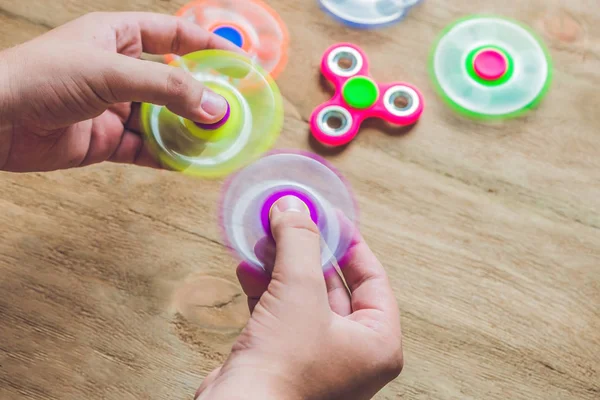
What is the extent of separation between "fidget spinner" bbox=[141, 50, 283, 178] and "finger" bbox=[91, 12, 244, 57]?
13 mm

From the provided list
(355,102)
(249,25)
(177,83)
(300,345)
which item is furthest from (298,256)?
(249,25)

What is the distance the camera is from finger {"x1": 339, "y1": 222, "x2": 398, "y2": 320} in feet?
1.77

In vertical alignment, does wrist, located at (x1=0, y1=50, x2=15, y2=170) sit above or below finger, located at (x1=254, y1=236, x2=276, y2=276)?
above

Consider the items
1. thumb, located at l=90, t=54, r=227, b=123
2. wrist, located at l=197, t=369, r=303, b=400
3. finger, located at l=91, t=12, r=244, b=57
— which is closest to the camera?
wrist, located at l=197, t=369, r=303, b=400

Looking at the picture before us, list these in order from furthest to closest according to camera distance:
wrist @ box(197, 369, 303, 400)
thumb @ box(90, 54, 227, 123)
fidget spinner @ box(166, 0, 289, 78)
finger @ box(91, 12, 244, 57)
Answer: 1. fidget spinner @ box(166, 0, 289, 78)
2. finger @ box(91, 12, 244, 57)
3. thumb @ box(90, 54, 227, 123)
4. wrist @ box(197, 369, 303, 400)

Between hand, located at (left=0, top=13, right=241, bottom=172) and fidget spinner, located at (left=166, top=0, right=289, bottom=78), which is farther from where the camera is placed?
fidget spinner, located at (left=166, top=0, right=289, bottom=78)

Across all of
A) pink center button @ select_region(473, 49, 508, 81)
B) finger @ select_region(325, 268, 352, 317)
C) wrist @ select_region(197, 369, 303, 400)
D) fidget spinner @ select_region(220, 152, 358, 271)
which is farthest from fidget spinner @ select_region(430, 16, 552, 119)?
wrist @ select_region(197, 369, 303, 400)

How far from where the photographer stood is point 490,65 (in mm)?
762

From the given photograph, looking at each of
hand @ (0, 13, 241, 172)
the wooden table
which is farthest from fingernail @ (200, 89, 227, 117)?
the wooden table

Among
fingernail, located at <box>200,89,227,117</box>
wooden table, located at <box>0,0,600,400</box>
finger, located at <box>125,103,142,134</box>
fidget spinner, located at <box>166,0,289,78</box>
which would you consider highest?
fidget spinner, located at <box>166,0,289,78</box>

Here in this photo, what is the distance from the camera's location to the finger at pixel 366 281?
0.54 metres

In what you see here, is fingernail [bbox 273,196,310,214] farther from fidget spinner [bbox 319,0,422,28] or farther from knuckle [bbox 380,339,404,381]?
fidget spinner [bbox 319,0,422,28]

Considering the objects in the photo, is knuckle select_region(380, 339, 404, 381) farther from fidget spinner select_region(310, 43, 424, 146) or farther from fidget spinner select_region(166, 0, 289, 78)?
fidget spinner select_region(166, 0, 289, 78)

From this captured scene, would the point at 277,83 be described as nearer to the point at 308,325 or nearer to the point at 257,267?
the point at 257,267
